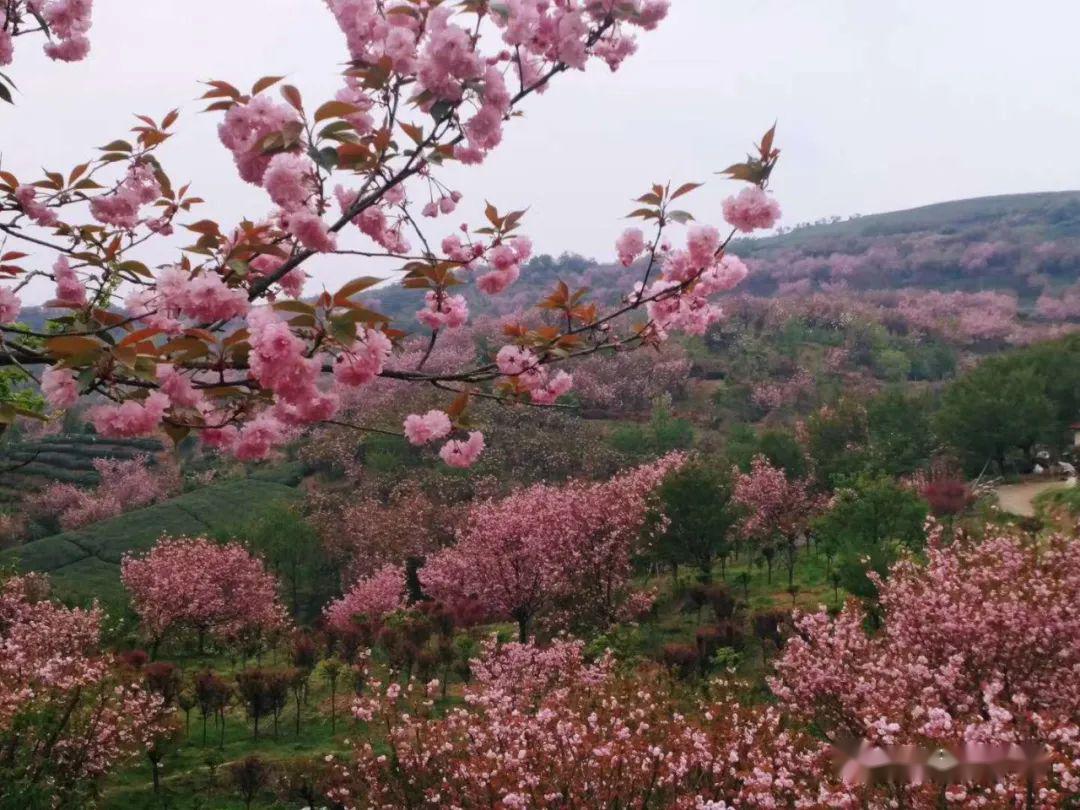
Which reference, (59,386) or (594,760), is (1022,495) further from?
(59,386)

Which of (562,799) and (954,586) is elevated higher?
(954,586)

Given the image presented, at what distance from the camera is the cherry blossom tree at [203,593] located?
20250 millimetres

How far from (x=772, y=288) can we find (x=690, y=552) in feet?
213

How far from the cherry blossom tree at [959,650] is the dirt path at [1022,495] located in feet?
38.8

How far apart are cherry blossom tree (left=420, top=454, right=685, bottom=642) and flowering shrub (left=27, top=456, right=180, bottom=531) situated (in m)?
22.4

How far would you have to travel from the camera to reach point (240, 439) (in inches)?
123

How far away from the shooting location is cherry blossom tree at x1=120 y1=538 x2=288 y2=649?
20.2 metres

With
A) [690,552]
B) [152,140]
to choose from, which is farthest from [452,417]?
[690,552]

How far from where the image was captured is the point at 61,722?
792 cm

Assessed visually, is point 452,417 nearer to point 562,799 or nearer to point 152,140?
point 152,140

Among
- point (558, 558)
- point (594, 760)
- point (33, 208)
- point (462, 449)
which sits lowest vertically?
point (558, 558)

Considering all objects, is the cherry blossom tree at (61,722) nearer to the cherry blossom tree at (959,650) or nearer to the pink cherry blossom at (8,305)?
the pink cherry blossom at (8,305)

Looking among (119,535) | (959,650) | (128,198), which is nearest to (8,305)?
(128,198)

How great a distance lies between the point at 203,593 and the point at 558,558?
30.4ft
